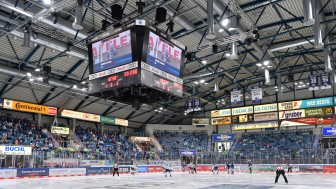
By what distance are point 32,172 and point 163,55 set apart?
24374mm

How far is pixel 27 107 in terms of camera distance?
40906 mm

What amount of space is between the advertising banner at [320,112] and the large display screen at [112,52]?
137ft

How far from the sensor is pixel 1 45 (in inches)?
1112

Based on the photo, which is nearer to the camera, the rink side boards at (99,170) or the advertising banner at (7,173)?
the advertising banner at (7,173)

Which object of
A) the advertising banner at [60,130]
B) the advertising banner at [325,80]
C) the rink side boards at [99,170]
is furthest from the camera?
the advertising banner at [60,130]

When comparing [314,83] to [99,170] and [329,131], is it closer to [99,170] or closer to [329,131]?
[329,131]

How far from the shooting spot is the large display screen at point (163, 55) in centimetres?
1331

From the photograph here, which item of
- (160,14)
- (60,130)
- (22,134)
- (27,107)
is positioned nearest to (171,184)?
(160,14)

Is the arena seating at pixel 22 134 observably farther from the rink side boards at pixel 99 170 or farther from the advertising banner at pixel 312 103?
the advertising banner at pixel 312 103

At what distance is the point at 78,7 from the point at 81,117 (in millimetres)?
34925

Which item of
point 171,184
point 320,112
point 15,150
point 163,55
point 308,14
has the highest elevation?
point 308,14

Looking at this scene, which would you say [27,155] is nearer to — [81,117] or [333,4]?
[81,117]

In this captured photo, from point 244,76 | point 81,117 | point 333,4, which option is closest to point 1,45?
point 81,117

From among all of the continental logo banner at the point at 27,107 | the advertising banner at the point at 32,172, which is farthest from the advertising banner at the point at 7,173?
the continental logo banner at the point at 27,107
